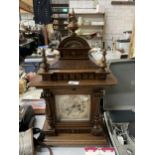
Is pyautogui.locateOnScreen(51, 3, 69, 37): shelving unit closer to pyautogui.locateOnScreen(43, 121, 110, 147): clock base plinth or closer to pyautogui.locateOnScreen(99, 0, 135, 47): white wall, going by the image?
pyautogui.locateOnScreen(99, 0, 135, 47): white wall

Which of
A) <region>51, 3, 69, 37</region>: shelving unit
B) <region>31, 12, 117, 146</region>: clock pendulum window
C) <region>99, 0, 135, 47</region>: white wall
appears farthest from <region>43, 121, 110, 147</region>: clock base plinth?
<region>51, 3, 69, 37</region>: shelving unit

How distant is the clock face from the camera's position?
89 cm

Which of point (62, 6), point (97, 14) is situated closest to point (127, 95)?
point (97, 14)

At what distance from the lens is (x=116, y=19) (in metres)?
3.47

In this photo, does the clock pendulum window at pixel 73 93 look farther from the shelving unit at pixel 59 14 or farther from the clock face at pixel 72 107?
the shelving unit at pixel 59 14

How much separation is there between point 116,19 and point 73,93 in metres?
2.89

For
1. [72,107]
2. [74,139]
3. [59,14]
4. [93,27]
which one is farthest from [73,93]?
[59,14]

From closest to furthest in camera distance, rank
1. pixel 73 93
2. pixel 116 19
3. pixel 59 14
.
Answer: pixel 73 93
pixel 116 19
pixel 59 14

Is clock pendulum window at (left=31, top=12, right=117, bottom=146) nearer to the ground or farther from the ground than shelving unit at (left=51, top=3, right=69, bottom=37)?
nearer to the ground

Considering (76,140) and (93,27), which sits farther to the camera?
(93,27)

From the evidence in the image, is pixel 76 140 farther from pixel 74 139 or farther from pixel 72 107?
pixel 72 107
